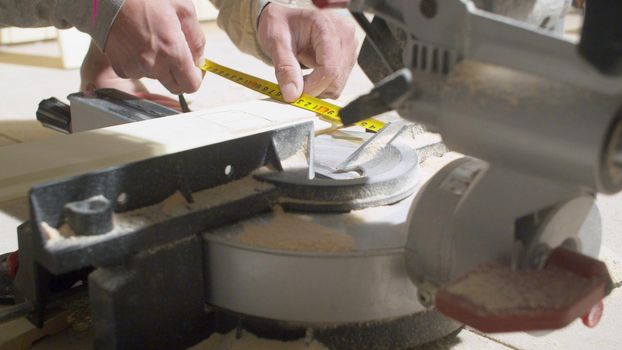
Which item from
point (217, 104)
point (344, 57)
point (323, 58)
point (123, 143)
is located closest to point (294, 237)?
point (123, 143)

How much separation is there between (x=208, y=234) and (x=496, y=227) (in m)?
0.35

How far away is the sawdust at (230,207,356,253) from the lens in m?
0.85

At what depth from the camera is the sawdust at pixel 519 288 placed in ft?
2.22

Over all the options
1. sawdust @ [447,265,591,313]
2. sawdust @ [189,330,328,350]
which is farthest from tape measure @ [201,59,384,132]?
sawdust @ [447,265,591,313]

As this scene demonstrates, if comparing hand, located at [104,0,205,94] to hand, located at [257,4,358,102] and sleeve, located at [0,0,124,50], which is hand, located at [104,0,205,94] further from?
hand, located at [257,4,358,102]

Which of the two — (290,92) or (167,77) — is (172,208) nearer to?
(290,92)

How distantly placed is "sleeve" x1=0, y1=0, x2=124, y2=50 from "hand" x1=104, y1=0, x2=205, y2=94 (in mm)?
22

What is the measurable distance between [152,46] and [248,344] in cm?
95

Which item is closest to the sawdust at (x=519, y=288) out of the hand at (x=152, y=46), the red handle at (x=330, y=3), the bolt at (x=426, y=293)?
the bolt at (x=426, y=293)

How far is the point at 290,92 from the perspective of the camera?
5.08 ft

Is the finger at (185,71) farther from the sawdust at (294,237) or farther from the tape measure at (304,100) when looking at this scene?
the sawdust at (294,237)

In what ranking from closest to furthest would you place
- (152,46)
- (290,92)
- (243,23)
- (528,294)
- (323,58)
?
(528,294) < (290,92) < (152,46) < (323,58) < (243,23)

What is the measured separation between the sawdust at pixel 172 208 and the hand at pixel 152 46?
0.77m

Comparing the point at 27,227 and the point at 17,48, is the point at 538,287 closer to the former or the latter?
the point at 27,227
